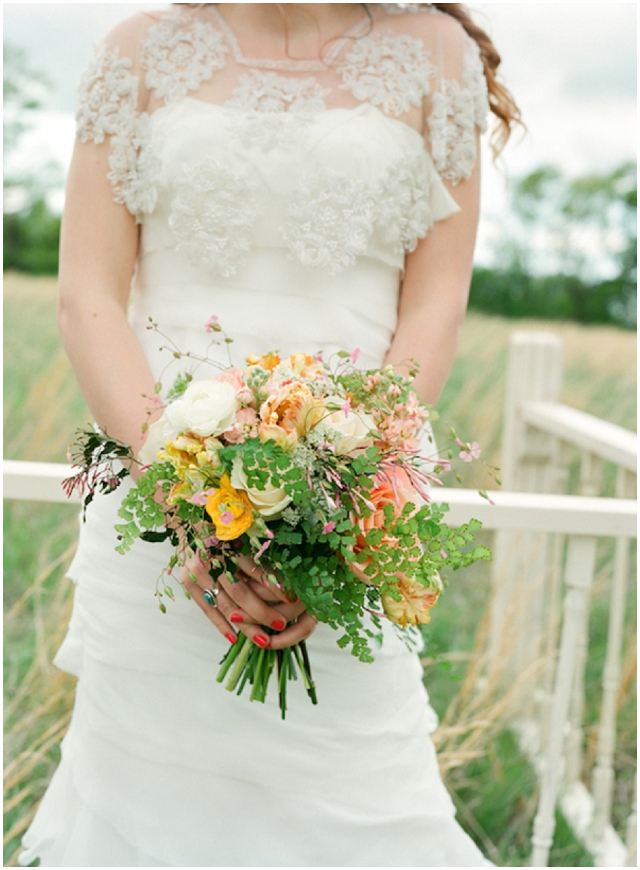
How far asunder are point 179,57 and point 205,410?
0.92m

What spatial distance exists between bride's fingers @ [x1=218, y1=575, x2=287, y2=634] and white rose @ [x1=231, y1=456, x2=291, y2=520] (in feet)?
0.79

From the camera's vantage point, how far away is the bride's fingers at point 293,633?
4.20 ft

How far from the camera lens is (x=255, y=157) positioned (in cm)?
157

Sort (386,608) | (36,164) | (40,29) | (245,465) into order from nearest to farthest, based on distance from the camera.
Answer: (245,465) < (386,608) < (40,29) < (36,164)

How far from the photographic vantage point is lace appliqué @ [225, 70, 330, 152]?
5.14ft

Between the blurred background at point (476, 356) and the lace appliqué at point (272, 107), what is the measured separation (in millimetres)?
319

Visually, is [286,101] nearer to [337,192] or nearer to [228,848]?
[337,192]

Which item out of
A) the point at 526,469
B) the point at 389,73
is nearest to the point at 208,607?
the point at 389,73

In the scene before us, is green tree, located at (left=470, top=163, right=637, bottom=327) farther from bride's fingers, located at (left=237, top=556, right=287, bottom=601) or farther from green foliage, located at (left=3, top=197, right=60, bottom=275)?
bride's fingers, located at (left=237, top=556, right=287, bottom=601)

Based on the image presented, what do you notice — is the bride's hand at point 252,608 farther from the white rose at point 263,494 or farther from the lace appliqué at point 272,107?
the lace appliqué at point 272,107

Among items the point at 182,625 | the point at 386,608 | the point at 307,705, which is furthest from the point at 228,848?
the point at 386,608

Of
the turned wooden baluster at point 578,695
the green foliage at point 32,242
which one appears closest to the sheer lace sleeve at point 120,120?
the turned wooden baluster at point 578,695

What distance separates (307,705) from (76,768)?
1.69 ft

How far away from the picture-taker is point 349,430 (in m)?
1.08
